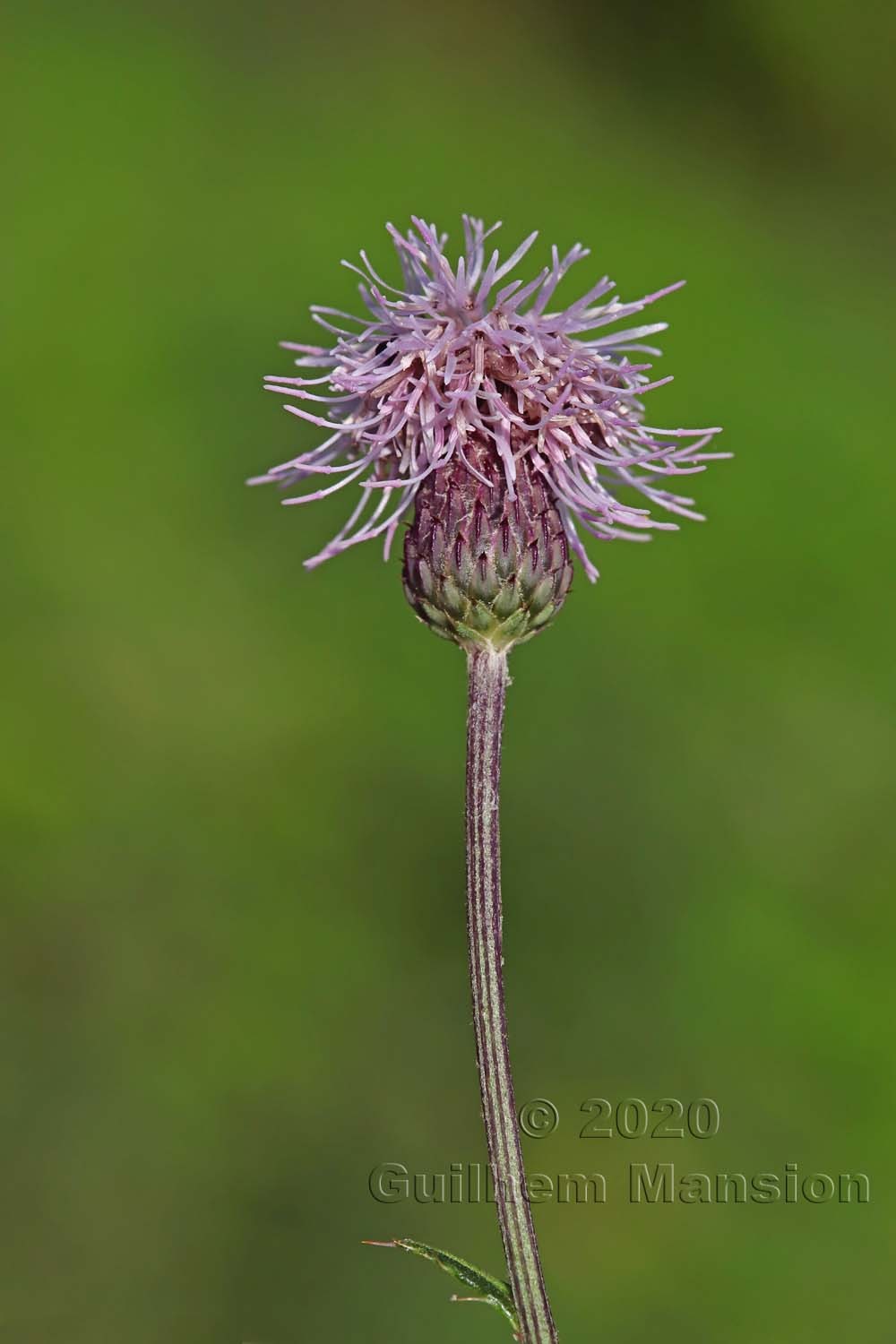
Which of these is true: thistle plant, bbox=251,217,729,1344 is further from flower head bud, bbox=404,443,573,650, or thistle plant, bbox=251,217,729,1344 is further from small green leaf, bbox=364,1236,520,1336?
small green leaf, bbox=364,1236,520,1336

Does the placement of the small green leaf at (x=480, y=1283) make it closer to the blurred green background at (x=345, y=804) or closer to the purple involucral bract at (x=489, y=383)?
the purple involucral bract at (x=489, y=383)

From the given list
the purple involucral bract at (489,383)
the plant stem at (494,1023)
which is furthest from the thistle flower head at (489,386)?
the plant stem at (494,1023)

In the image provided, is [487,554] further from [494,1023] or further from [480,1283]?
[480,1283]

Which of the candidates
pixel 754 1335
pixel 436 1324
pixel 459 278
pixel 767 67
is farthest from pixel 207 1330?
pixel 767 67

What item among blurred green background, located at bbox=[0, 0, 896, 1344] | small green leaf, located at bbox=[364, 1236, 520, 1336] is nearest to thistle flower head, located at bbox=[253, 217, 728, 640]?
small green leaf, located at bbox=[364, 1236, 520, 1336]

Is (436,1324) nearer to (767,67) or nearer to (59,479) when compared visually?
(59,479)

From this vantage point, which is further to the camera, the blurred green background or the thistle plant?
the blurred green background

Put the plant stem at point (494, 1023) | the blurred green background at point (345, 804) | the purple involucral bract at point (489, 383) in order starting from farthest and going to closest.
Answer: the blurred green background at point (345, 804), the purple involucral bract at point (489, 383), the plant stem at point (494, 1023)
